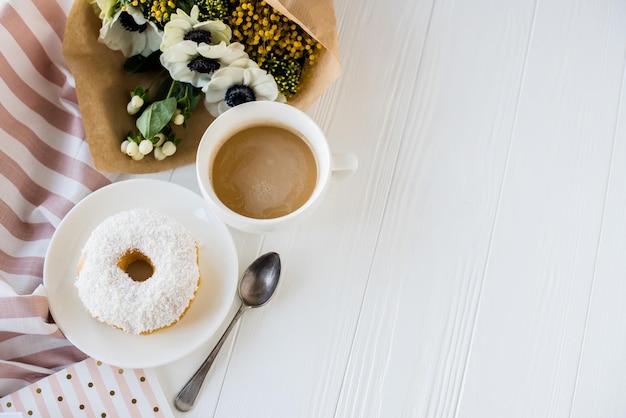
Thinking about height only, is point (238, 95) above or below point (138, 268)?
above

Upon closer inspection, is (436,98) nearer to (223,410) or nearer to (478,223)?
(478,223)

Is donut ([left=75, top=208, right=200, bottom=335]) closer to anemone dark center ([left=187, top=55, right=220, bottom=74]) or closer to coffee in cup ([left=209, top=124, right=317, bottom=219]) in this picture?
coffee in cup ([left=209, top=124, right=317, bottom=219])

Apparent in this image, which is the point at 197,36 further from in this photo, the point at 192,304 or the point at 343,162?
the point at 192,304

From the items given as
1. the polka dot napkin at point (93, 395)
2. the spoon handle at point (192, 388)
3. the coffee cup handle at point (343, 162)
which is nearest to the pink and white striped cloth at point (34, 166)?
the polka dot napkin at point (93, 395)

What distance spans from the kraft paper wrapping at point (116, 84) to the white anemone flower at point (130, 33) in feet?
0.09

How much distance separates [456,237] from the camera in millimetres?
980

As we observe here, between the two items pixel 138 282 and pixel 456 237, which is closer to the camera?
pixel 138 282

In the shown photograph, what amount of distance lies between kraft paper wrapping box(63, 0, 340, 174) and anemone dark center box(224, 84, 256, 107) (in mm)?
78

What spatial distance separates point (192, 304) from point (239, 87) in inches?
11.8

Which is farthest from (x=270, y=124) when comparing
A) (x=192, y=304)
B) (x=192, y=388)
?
(x=192, y=388)

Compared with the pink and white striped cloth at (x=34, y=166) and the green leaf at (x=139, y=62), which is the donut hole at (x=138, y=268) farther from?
the green leaf at (x=139, y=62)

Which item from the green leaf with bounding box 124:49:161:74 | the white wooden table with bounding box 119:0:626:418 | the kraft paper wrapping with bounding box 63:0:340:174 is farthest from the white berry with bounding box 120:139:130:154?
the white wooden table with bounding box 119:0:626:418

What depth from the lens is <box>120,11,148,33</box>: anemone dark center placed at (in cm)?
89

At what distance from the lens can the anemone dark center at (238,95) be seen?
34.9 inches
